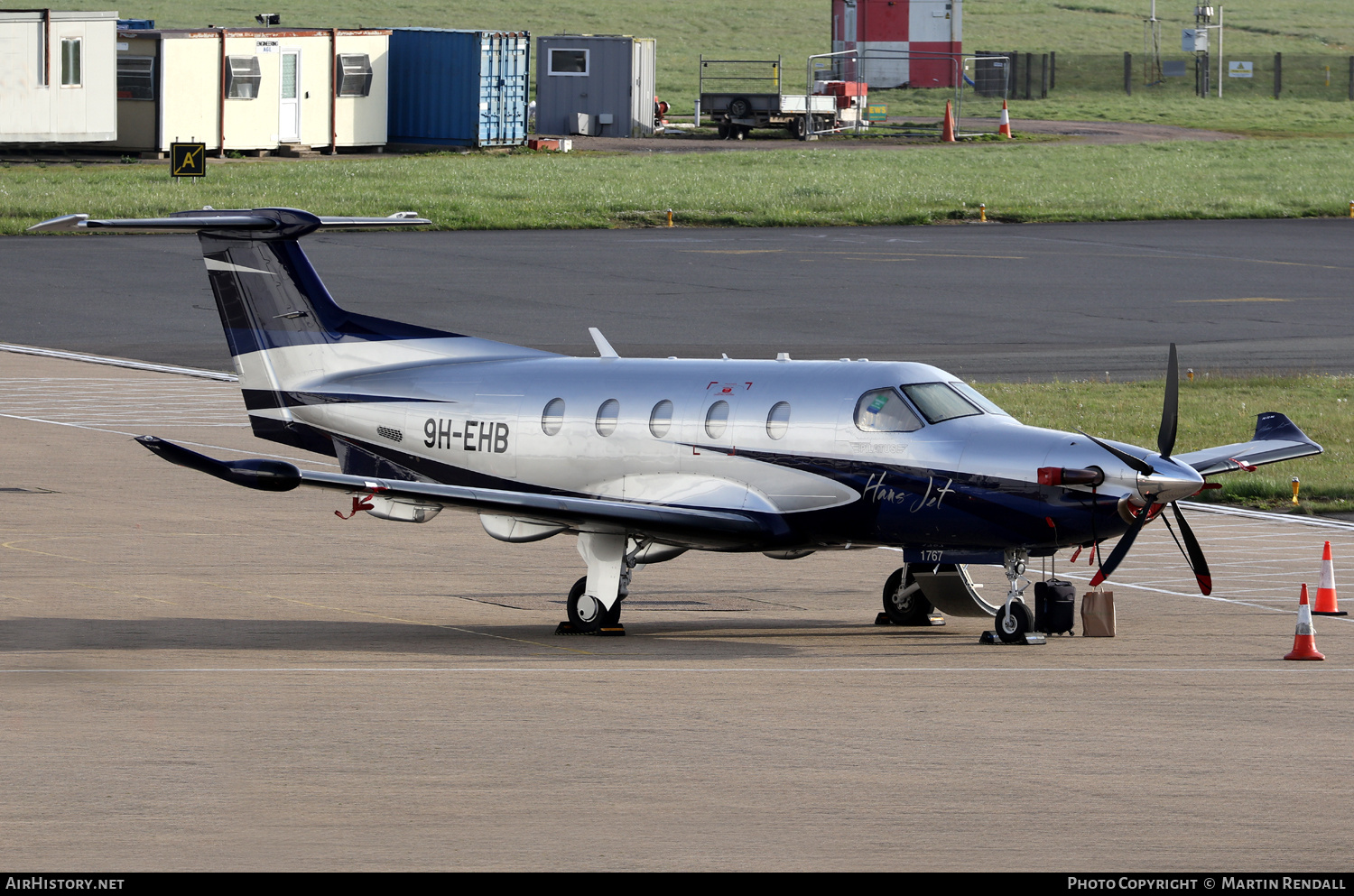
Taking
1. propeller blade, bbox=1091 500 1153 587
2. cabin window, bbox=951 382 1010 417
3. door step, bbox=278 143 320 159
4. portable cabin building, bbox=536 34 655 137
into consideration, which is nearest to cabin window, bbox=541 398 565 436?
cabin window, bbox=951 382 1010 417

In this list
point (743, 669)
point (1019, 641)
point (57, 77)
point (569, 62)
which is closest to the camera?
point (743, 669)

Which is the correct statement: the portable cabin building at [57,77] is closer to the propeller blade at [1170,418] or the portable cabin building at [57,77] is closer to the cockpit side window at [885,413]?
the cockpit side window at [885,413]

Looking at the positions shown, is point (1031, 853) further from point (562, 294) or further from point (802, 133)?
point (802, 133)

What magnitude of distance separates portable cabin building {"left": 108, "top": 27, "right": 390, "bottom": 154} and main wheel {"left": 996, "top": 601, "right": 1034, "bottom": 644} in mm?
52872

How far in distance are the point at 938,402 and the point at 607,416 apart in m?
3.42

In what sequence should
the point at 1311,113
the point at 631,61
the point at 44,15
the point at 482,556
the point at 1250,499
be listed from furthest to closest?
the point at 1311,113, the point at 631,61, the point at 44,15, the point at 1250,499, the point at 482,556

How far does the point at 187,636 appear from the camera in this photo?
711 inches

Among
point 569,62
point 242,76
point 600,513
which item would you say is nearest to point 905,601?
point 600,513

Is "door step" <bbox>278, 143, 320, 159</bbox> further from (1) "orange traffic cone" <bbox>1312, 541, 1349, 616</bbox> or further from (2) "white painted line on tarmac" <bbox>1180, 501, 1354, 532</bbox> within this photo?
(1) "orange traffic cone" <bbox>1312, 541, 1349, 616</bbox>

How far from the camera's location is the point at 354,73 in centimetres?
7162

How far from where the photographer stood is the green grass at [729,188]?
57.5 m

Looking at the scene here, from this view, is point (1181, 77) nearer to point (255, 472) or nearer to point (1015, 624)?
point (1015, 624)

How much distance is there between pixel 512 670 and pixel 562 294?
29.3 meters

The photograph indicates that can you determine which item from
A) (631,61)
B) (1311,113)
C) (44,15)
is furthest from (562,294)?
(1311,113)
